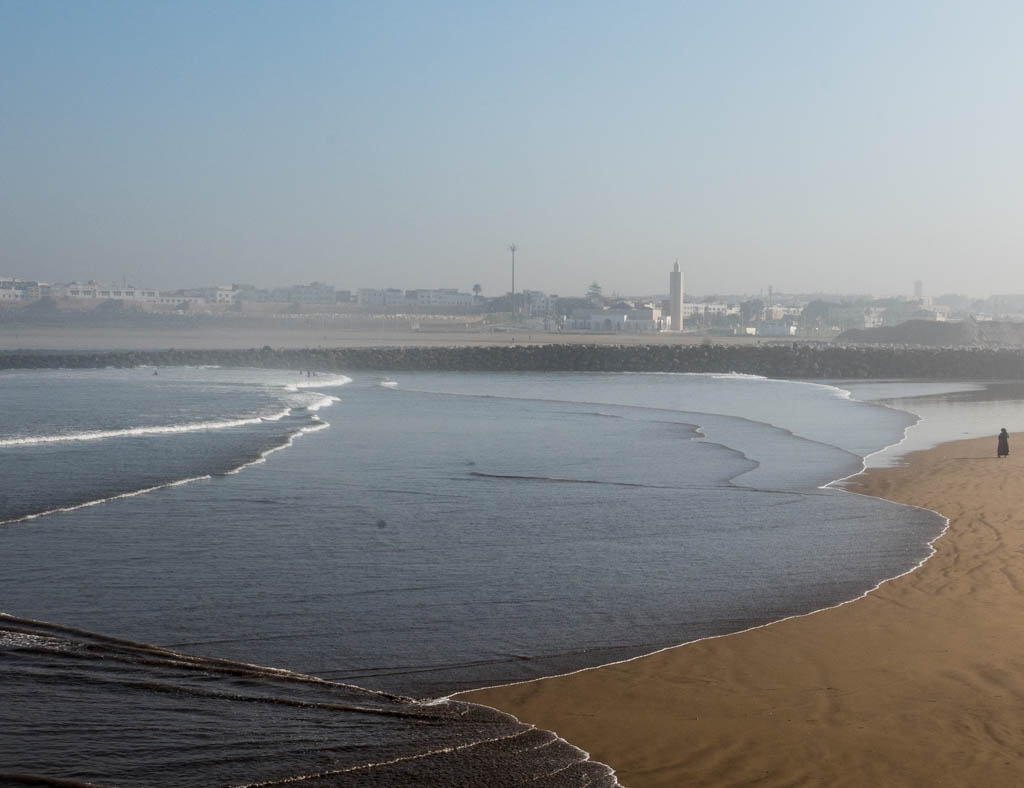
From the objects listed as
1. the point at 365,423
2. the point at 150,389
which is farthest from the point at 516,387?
the point at 365,423

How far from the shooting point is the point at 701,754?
5.25 m

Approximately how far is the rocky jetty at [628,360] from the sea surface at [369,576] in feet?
113

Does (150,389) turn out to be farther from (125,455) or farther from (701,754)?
(701,754)

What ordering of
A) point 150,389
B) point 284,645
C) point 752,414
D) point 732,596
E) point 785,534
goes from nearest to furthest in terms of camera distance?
1. point 284,645
2. point 732,596
3. point 785,534
4. point 752,414
5. point 150,389

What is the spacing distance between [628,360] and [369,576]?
50003 millimetres

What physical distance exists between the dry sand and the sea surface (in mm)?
275

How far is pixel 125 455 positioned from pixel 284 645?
431 inches

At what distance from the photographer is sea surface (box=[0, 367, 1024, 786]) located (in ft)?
18.0

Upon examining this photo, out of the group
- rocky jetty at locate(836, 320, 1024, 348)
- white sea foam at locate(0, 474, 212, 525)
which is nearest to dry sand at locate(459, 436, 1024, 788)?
white sea foam at locate(0, 474, 212, 525)

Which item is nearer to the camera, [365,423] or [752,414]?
[365,423]

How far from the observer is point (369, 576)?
919cm

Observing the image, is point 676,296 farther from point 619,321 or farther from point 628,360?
point 628,360

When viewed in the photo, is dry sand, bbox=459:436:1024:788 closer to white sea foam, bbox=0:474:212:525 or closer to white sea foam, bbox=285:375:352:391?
white sea foam, bbox=0:474:212:525

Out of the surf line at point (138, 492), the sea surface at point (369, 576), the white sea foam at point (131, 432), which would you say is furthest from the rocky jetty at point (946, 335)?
the surf line at point (138, 492)
